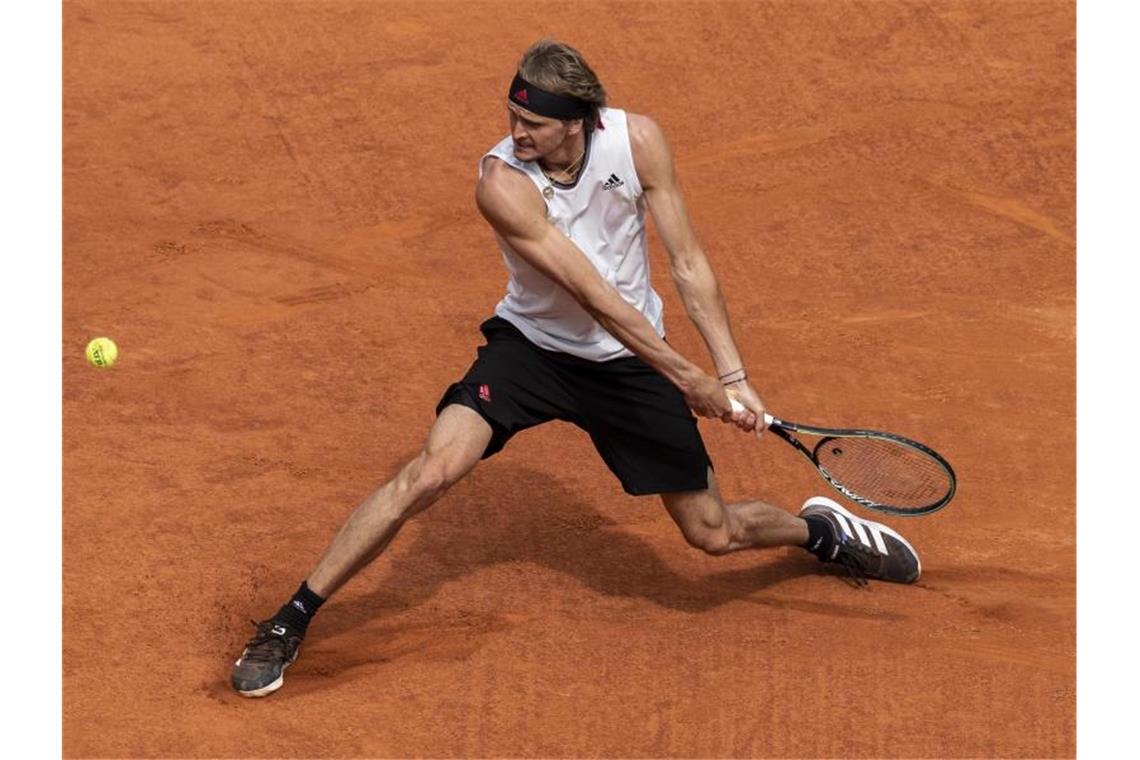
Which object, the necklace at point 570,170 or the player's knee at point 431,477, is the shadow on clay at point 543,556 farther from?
the necklace at point 570,170

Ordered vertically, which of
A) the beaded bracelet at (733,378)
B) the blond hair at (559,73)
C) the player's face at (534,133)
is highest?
the blond hair at (559,73)

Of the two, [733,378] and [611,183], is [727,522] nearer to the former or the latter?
[733,378]

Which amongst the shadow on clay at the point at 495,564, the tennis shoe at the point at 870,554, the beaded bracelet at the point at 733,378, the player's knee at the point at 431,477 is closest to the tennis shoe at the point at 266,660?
the shadow on clay at the point at 495,564

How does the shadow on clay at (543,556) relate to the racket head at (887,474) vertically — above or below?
below

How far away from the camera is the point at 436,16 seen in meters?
13.5

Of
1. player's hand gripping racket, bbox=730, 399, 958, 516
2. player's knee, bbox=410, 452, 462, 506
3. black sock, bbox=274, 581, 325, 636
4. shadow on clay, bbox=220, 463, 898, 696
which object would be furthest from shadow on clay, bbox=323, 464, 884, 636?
player's knee, bbox=410, 452, 462, 506

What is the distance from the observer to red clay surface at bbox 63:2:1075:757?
7.13 meters

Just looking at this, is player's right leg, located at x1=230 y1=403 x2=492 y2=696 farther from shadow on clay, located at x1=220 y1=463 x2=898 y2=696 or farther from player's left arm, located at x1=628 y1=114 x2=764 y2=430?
player's left arm, located at x1=628 y1=114 x2=764 y2=430

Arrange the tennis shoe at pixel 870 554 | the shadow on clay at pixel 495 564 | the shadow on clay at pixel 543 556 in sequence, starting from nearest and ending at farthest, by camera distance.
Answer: the shadow on clay at pixel 495 564
the shadow on clay at pixel 543 556
the tennis shoe at pixel 870 554

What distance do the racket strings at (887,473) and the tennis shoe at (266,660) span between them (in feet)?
7.35

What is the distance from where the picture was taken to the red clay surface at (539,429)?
713cm

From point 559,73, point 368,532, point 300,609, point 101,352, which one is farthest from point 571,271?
point 101,352

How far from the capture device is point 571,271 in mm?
6930

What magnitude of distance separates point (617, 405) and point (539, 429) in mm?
1876
